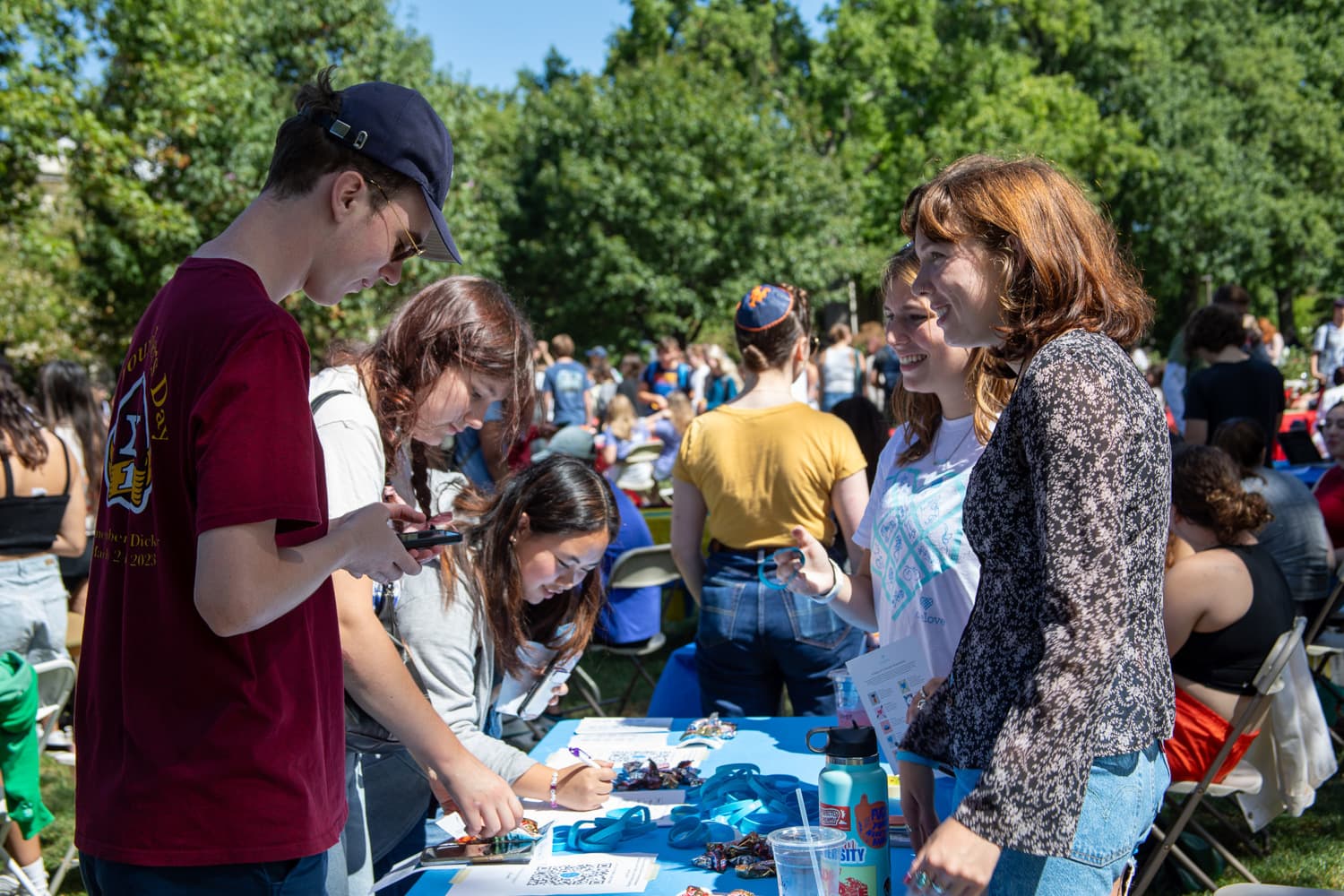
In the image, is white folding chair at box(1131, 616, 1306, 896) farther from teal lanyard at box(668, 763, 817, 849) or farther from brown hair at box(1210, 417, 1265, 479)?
brown hair at box(1210, 417, 1265, 479)

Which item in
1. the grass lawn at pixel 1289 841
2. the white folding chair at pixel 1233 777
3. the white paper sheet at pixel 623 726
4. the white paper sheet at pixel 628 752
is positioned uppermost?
the white paper sheet at pixel 628 752

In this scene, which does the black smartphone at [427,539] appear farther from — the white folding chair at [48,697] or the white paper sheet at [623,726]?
the white folding chair at [48,697]

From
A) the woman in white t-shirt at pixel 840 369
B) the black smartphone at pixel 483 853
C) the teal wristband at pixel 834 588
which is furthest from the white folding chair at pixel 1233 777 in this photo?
the woman in white t-shirt at pixel 840 369

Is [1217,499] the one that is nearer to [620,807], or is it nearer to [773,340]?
[773,340]

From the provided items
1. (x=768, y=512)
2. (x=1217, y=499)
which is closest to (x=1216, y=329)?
(x=1217, y=499)

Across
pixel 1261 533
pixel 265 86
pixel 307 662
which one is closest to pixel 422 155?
pixel 307 662

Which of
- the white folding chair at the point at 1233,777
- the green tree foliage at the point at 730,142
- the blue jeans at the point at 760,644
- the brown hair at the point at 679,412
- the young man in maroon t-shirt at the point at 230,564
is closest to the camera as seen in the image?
the young man in maroon t-shirt at the point at 230,564

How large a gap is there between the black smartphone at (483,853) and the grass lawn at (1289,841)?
1.66m

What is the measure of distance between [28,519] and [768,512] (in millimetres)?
2961

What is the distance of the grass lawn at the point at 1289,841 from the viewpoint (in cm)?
357

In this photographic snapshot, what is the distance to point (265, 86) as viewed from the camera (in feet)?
48.9

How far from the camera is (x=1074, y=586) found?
4.13 feet

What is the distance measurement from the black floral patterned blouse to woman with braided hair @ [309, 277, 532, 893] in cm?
82

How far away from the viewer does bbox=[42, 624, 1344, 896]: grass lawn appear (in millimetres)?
3566
